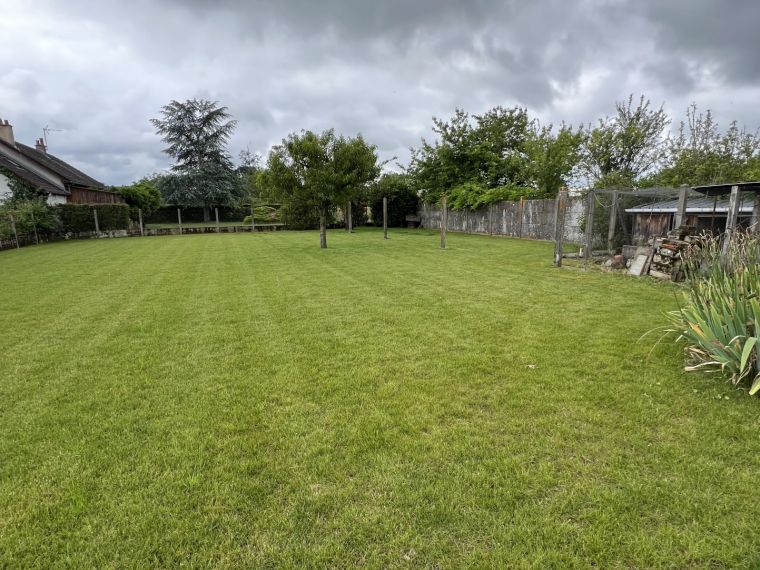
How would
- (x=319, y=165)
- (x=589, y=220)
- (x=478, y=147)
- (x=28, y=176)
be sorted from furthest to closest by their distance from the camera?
(x=478, y=147) < (x=28, y=176) < (x=319, y=165) < (x=589, y=220)

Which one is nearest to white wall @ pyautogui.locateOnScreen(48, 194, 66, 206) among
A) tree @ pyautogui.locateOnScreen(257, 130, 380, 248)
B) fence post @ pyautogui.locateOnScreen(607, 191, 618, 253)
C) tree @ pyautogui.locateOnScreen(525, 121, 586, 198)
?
tree @ pyautogui.locateOnScreen(257, 130, 380, 248)

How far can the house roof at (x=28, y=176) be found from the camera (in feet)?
60.5

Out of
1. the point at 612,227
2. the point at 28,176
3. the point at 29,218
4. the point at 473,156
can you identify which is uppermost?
the point at 473,156

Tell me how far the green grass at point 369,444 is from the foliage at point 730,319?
20 centimetres

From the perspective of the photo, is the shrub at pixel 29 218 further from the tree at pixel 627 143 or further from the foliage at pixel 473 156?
the tree at pixel 627 143

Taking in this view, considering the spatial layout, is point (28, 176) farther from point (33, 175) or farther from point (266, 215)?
point (266, 215)

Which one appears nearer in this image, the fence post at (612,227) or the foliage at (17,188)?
the fence post at (612,227)

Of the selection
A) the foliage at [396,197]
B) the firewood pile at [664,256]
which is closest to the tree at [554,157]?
the foliage at [396,197]

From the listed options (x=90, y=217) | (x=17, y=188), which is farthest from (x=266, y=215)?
(x=17, y=188)

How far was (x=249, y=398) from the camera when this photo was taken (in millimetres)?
3080

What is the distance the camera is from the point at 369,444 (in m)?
2.46

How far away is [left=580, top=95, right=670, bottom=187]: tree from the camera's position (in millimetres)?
17562

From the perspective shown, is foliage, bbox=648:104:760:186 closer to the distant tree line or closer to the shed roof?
the distant tree line

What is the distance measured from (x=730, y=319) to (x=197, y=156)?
37271mm
